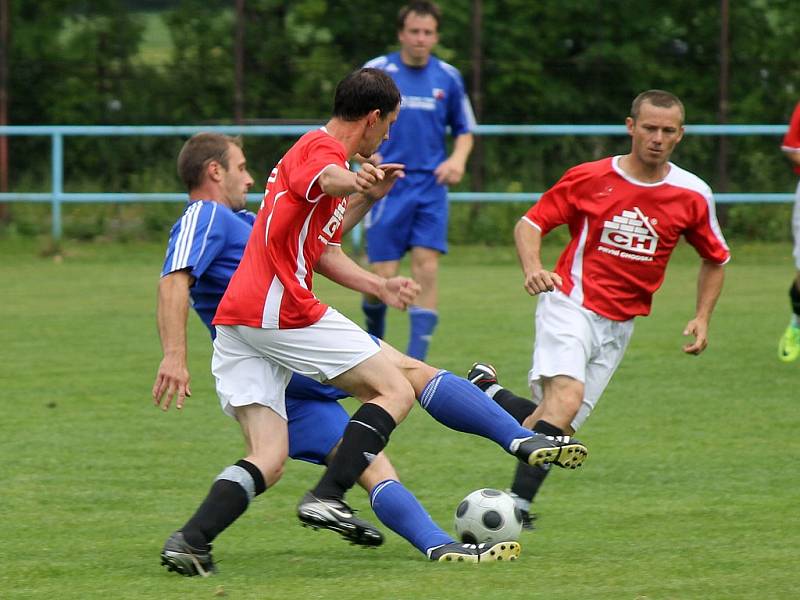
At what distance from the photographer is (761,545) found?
16.0ft

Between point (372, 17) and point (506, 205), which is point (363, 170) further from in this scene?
point (372, 17)

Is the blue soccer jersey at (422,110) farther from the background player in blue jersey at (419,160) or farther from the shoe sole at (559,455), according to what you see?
the shoe sole at (559,455)

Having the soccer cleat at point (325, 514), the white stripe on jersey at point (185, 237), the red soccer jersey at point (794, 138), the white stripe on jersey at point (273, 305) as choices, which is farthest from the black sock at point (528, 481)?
the red soccer jersey at point (794, 138)

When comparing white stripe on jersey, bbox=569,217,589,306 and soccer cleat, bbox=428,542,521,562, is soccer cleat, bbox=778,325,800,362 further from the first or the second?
soccer cleat, bbox=428,542,521,562

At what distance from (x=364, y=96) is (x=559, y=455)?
124 cm

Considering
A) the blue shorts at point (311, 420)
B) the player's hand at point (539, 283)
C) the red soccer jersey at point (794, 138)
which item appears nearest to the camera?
the blue shorts at point (311, 420)

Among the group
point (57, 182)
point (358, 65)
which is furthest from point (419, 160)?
point (358, 65)

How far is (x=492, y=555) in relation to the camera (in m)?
4.62

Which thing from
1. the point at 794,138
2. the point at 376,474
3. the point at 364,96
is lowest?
the point at 376,474

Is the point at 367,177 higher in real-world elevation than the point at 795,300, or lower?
higher

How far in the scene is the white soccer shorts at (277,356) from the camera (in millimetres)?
4594

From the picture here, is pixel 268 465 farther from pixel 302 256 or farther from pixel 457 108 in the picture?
pixel 457 108

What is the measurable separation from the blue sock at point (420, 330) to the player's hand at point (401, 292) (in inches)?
161

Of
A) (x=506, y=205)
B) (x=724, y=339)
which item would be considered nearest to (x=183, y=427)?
(x=724, y=339)
